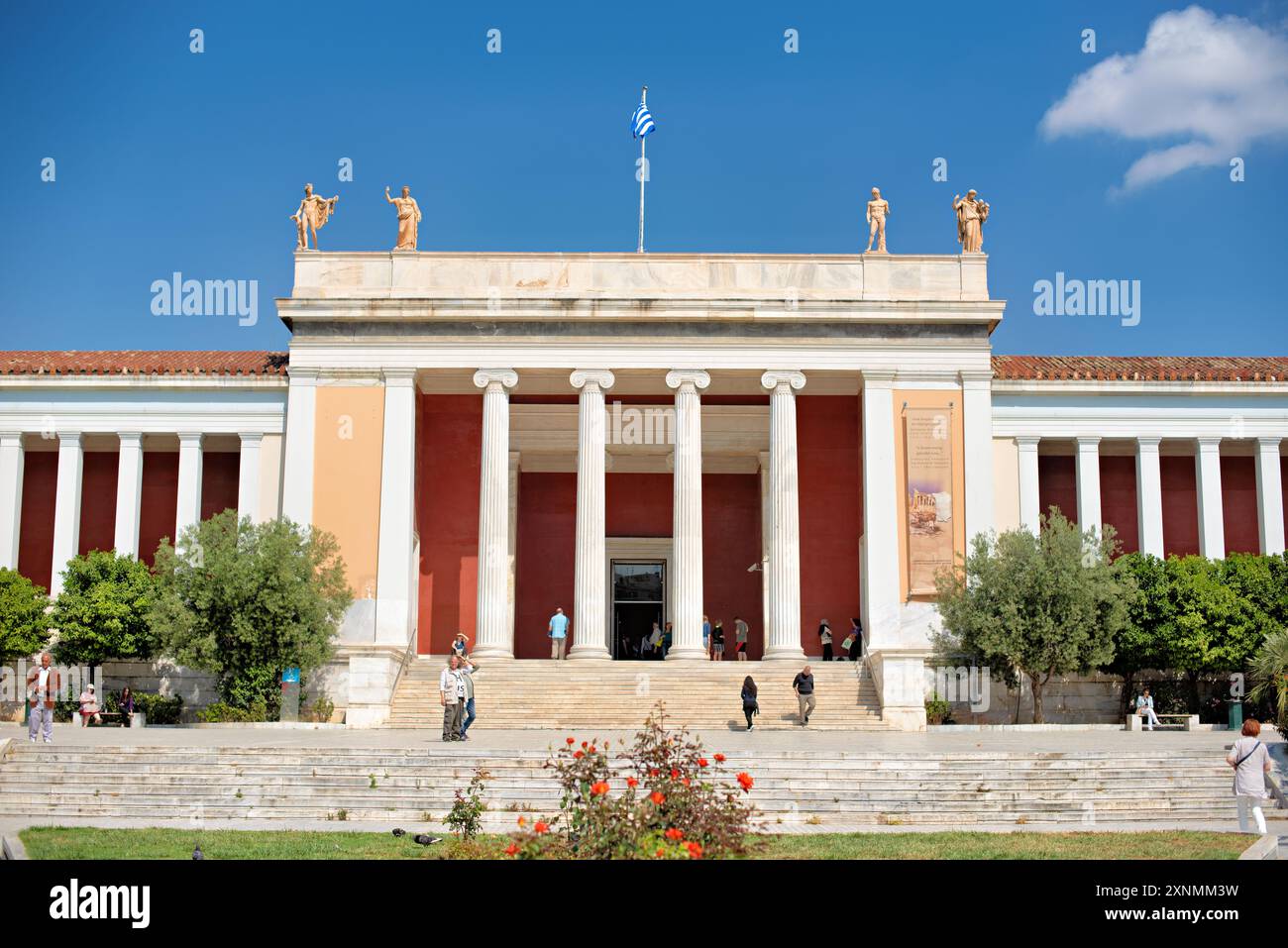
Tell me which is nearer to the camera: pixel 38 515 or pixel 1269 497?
pixel 1269 497

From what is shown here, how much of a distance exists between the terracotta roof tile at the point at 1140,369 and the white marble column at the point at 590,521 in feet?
36.0

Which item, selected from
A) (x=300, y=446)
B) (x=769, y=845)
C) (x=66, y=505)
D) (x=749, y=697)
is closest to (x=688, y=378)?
(x=300, y=446)

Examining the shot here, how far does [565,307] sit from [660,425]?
4.74 meters

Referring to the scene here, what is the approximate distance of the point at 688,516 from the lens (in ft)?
114

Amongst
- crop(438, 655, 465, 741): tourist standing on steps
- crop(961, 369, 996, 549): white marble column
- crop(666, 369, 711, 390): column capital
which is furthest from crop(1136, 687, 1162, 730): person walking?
crop(438, 655, 465, 741): tourist standing on steps

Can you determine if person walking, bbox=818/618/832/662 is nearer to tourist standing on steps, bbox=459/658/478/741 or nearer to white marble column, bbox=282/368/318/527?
tourist standing on steps, bbox=459/658/478/741

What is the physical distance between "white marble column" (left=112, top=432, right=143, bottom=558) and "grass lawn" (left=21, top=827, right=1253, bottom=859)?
2045 cm

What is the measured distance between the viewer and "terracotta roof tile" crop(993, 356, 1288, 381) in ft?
124

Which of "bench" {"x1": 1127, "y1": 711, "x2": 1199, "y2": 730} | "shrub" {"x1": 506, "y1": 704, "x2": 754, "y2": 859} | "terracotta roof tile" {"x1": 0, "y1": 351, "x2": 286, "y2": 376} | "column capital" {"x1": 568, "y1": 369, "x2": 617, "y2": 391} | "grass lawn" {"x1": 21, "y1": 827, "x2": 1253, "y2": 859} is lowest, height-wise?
"grass lawn" {"x1": 21, "y1": 827, "x2": 1253, "y2": 859}

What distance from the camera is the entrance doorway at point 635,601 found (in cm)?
4019

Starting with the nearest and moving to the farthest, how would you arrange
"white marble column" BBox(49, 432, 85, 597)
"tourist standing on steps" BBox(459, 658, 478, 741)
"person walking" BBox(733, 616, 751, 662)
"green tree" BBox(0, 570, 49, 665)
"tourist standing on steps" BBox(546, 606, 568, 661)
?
"tourist standing on steps" BBox(459, 658, 478, 741)
"green tree" BBox(0, 570, 49, 665)
"tourist standing on steps" BBox(546, 606, 568, 661)
"white marble column" BBox(49, 432, 85, 597)
"person walking" BBox(733, 616, 751, 662)

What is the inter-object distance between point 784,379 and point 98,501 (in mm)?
19405

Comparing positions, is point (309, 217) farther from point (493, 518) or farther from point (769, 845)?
point (769, 845)
